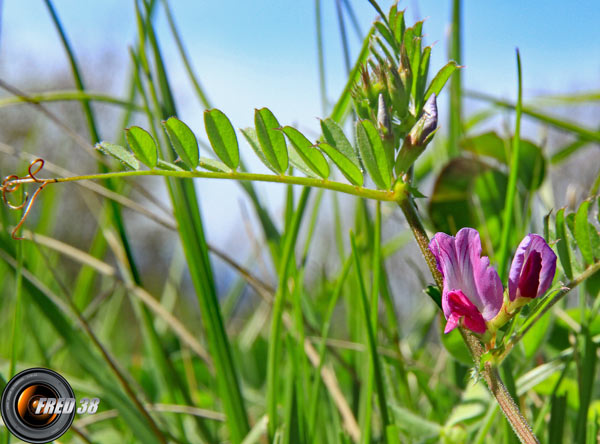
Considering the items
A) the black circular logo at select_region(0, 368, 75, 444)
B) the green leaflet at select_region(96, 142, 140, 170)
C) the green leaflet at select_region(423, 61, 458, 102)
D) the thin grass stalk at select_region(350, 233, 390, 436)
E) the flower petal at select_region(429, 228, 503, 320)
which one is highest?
the green leaflet at select_region(423, 61, 458, 102)

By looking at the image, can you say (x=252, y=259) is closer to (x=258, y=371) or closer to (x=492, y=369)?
(x=258, y=371)

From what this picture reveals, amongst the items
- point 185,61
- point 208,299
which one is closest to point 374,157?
point 208,299

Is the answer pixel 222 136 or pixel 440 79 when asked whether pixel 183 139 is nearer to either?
pixel 222 136

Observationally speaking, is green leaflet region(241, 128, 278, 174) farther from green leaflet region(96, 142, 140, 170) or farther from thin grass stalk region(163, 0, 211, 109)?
thin grass stalk region(163, 0, 211, 109)

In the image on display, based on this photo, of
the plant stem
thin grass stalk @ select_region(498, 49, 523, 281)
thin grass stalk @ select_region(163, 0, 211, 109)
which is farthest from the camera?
thin grass stalk @ select_region(163, 0, 211, 109)

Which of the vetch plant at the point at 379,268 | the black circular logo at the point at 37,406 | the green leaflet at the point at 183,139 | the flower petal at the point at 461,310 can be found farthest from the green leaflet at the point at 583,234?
the black circular logo at the point at 37,406

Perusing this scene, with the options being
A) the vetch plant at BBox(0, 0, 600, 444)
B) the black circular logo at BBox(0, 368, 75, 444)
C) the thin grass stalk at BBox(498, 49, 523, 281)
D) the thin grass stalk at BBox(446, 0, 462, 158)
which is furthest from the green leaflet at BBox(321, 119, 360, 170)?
the thin grass stalk at BBox(446, 0, 462, 158)
